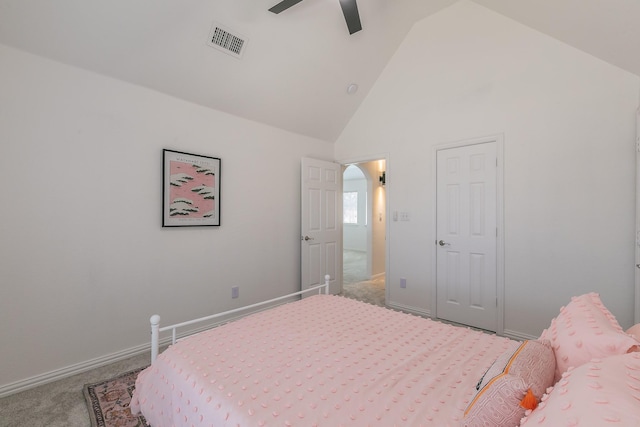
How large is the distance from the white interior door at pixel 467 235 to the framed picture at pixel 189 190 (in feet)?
8.23

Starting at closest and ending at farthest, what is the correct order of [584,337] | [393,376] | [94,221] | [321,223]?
Result: [584,337] → [393,376] → [94,221] → [321,223]

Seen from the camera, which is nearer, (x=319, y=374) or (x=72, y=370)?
(x=319, y=374)

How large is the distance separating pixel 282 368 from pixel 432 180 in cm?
283

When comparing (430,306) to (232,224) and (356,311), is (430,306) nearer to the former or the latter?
(356,311)

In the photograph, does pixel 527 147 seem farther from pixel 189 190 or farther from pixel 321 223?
pixel 189 190

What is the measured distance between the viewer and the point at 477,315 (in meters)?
3.14

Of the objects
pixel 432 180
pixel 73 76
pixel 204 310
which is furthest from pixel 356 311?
pixel 73 76

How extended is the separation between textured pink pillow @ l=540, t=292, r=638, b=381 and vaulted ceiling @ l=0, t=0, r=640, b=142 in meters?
1.91

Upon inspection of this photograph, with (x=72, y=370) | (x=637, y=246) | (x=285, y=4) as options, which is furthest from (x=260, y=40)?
(x=637, y=246)

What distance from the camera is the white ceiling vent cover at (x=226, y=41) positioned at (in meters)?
2.47

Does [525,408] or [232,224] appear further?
[232,224]

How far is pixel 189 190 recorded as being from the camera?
2922 mm

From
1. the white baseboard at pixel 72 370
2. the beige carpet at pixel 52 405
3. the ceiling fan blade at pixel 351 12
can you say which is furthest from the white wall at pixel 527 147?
the beige carpet at pixel 52 405

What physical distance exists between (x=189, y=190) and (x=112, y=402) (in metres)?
1.77
